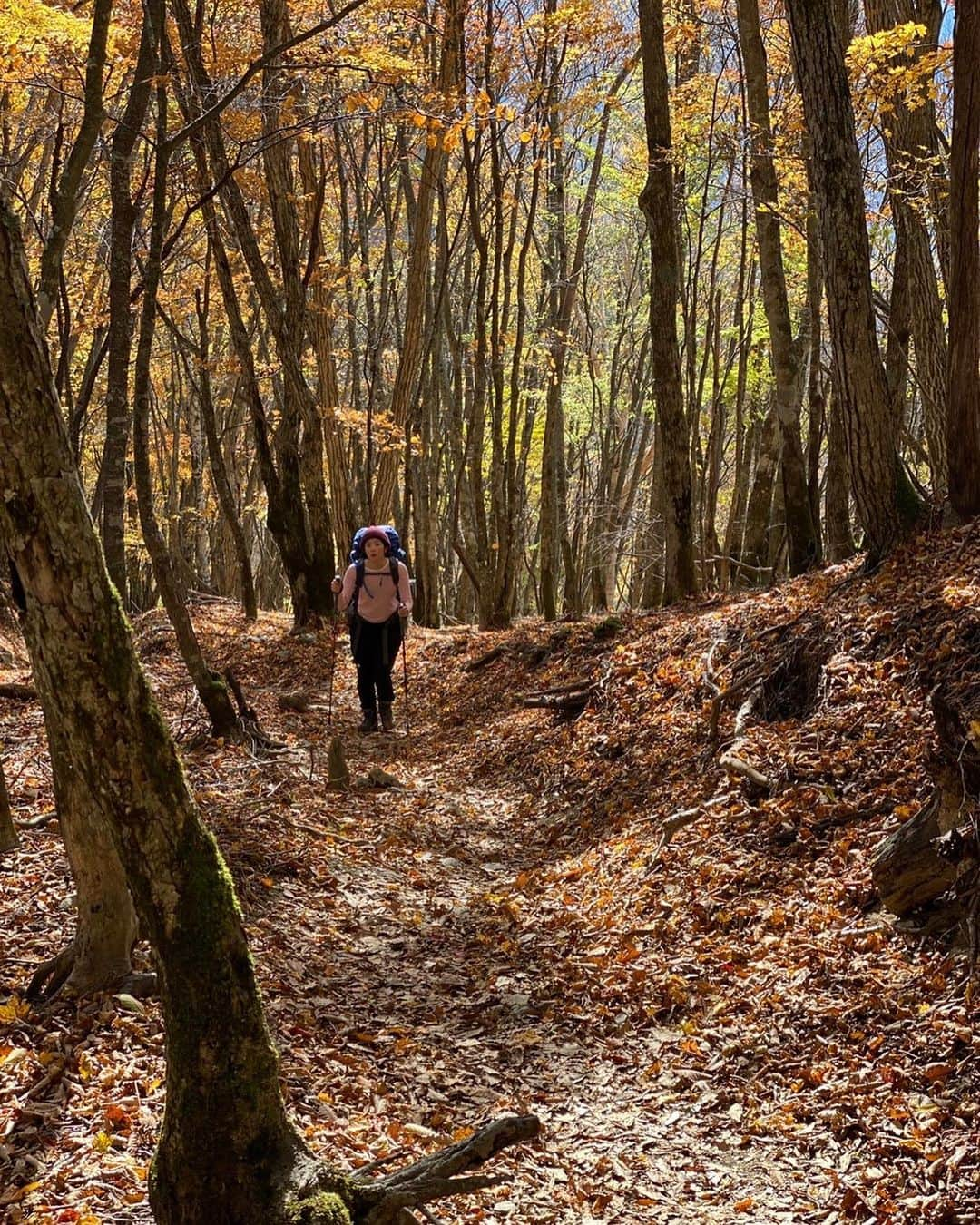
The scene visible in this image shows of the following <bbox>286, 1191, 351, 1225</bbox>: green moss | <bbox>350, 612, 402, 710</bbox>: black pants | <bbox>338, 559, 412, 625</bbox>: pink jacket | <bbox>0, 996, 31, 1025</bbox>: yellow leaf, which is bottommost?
<bbox>0, 996, 31, 1025</bbox>: yellow leaf

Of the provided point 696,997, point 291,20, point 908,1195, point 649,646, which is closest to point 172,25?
point 291,20

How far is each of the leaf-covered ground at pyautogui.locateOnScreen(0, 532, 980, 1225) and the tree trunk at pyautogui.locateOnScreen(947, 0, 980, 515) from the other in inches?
24.7

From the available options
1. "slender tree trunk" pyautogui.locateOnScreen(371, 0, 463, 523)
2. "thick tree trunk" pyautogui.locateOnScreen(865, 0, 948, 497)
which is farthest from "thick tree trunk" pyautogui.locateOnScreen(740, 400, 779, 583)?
"slender tree trunk" pyautogui.locateOnScreen(371, 0, 463, 523)

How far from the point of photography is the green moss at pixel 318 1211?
2.47 m

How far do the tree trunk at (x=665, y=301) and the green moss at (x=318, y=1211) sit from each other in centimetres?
865

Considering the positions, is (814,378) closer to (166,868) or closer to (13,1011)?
(13,1011)

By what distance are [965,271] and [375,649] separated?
599cm

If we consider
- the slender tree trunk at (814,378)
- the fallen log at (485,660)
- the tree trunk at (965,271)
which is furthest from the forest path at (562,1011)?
the slender tree trunk at (814,378)

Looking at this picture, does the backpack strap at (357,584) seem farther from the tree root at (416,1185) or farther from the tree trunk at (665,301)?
the tree root at (416,1185)

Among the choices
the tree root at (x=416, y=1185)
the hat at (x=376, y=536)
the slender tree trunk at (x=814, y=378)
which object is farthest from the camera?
the slender tree trunk at (x=814, y=378)

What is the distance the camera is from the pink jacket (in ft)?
31.8

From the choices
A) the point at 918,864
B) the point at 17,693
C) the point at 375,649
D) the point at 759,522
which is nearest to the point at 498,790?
the point at 375,649

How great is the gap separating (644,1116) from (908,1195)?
1.00 meters

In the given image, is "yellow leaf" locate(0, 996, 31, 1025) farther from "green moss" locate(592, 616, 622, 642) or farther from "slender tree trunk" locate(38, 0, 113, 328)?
"green moss" locate(592, 616, 622, 642)
